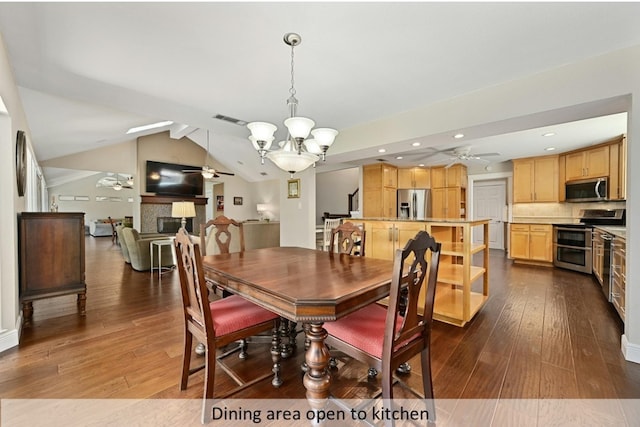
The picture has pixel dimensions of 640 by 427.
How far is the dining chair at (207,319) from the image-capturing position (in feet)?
4.80

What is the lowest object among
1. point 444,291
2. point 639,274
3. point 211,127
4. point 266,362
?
point 266,362

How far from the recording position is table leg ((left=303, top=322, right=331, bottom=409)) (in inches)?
51.2

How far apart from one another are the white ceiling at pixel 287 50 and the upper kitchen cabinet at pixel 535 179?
151 inches

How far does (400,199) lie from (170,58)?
5.98m

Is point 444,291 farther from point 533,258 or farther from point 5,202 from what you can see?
point 5,202

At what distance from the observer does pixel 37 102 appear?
3141mm

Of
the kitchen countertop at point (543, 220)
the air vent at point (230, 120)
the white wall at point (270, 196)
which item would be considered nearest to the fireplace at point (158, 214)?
the white wall at point (270, 196)

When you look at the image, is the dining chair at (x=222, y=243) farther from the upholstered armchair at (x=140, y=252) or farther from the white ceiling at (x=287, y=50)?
the upholstered armchair at (x=140, y=252)

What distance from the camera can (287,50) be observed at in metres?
2.04

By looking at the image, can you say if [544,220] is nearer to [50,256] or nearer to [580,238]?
[580,238]

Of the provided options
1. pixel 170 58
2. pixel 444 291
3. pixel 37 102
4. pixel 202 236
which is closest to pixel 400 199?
pixel 444 291

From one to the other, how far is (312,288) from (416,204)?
6003 millimetres

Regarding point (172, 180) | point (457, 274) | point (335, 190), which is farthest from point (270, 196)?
point (457, 274)

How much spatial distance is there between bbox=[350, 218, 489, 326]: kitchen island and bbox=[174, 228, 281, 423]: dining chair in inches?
73.5
